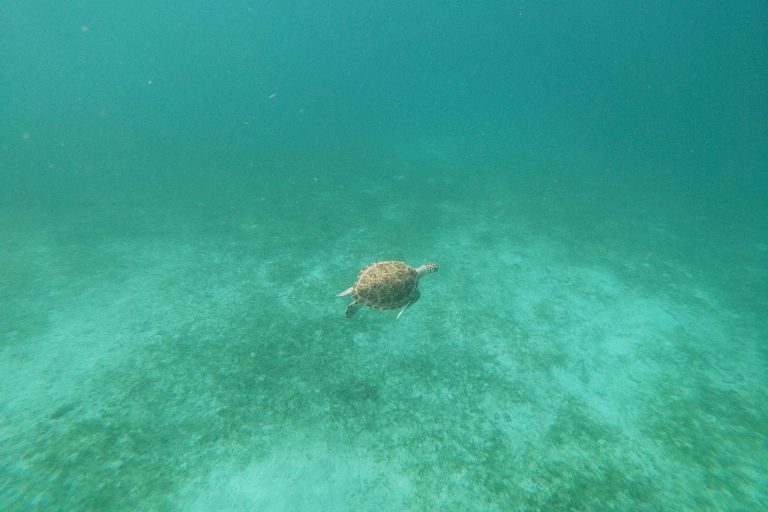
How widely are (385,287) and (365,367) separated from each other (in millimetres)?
1792

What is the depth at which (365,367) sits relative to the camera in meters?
6.81

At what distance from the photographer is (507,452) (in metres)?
5.52

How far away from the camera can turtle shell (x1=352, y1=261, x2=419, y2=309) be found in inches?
262

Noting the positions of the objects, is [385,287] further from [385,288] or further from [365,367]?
[365,367]

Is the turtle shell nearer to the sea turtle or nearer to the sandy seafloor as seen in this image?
the sea turtle

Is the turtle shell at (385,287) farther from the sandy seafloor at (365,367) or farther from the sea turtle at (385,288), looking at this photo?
the sandy seafloor at (365,367)

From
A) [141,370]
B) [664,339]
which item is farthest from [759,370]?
[141,370]

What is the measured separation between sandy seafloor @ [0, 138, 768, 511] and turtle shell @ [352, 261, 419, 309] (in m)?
1.17

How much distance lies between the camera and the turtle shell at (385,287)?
21.9 feet

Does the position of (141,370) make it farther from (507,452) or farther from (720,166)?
(720,166)

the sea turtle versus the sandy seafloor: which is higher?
the sea turtle

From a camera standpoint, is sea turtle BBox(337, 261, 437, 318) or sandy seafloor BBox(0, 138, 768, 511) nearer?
sandy seafloor BBox(0, 138, 768, 511)

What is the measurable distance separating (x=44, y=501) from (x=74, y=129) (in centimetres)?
3219

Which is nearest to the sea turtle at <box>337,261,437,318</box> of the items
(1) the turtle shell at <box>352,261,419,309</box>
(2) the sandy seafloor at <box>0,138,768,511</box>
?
(1) the turtle shell at <box>352,261,419,309</box>
